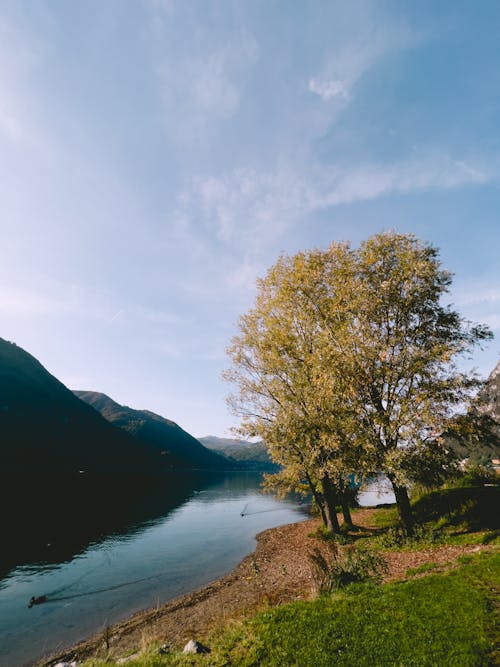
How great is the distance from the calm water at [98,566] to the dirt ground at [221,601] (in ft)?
6.94

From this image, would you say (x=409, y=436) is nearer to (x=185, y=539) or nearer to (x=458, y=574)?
(x=458, y=574)

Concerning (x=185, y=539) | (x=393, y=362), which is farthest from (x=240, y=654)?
(x=185, y=539)

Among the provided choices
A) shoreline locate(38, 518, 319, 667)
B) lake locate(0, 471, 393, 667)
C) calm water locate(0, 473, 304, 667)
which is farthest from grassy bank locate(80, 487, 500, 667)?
calm water locate(0, 473, 304, 667)

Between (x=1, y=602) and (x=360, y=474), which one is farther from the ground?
(x=360, y=474)

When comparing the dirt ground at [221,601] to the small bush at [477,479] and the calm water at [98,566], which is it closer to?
the calm water at [98,566]

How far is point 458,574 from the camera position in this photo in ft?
41.4

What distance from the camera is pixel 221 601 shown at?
18109mm

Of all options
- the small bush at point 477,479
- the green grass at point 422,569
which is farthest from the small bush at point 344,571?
the small bush at point 477,479

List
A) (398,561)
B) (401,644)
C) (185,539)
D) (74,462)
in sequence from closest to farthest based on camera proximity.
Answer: (401,644) → (398,561) → (185,539) → (74,462)

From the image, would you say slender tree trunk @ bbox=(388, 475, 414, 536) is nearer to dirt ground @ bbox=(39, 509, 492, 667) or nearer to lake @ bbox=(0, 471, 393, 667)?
lake @ bbox=(0, 471, 393, 667)

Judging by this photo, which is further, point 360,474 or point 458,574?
point 360,474

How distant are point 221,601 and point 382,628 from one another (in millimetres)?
12154

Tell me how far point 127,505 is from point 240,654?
6831 centimetres

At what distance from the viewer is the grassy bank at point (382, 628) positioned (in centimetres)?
822
